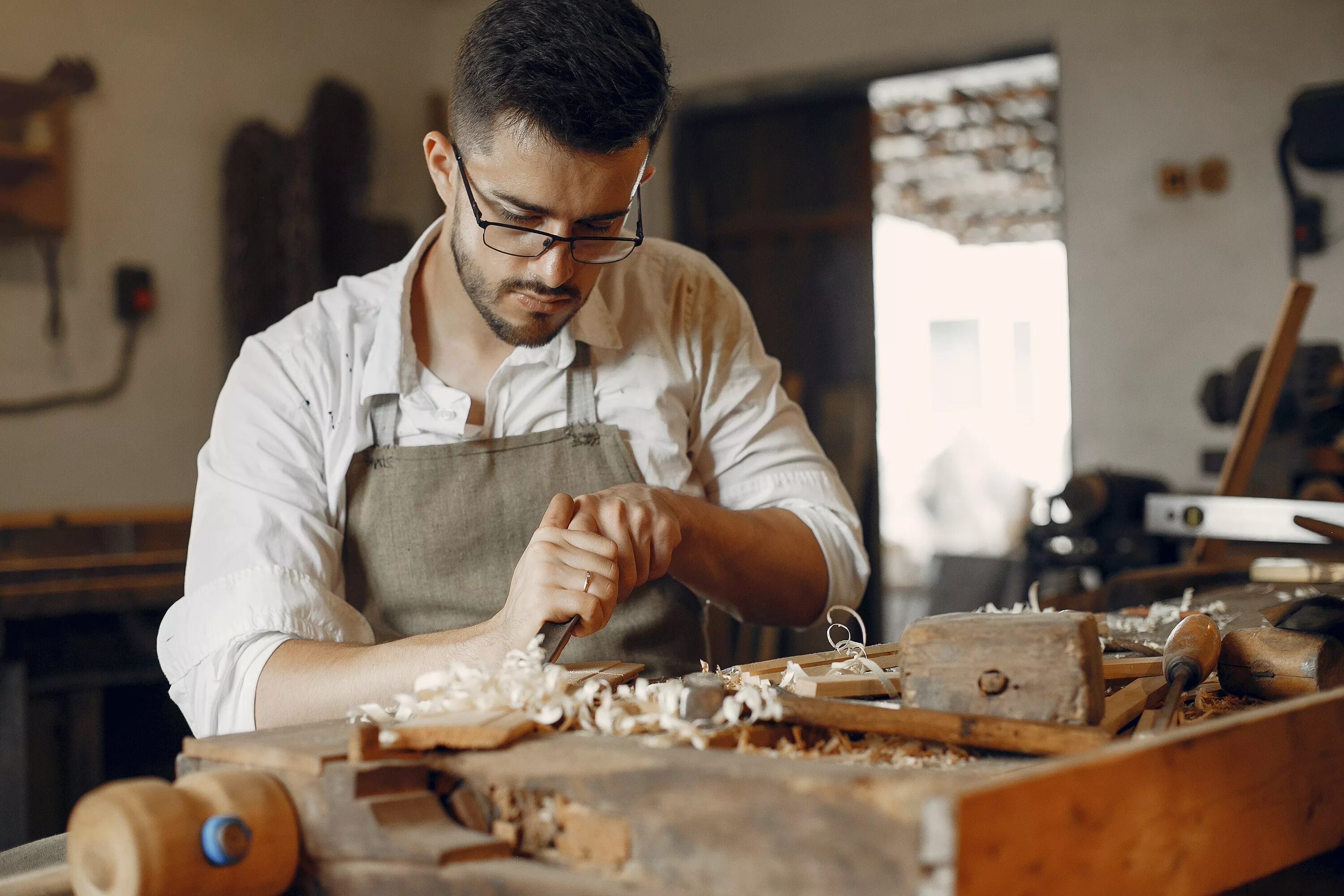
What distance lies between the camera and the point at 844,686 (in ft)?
3.32

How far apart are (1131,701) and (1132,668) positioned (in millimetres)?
132

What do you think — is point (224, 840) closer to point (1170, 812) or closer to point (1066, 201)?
point (1170, 812)

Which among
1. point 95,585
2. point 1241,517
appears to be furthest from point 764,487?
point 95,585

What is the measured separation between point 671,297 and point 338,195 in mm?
3083

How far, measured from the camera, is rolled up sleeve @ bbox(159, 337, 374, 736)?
4.32 feet

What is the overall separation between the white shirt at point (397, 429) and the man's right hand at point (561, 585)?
33 centimetres

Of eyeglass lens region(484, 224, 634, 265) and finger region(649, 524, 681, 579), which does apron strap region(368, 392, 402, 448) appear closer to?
eyeglass lens region(484, 224, 634, 265)

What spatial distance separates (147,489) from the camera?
3.84 metres

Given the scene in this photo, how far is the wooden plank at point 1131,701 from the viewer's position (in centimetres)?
89

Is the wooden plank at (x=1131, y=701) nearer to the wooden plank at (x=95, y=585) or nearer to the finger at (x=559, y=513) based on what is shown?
the finger at (x=559, y=513)

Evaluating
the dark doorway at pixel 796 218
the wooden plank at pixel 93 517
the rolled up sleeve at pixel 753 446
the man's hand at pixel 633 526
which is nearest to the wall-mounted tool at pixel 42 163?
the wooden plank at pixel 93 517

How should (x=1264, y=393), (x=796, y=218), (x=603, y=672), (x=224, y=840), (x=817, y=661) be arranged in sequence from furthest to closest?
1. (x=796, y=218)
2. (x=1264, y=393)
3. (x=817, y=661)
4. (x=603, y=672)
5. (x=224, y=840)

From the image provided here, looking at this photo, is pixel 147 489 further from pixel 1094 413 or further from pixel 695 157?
pixel 1094 413

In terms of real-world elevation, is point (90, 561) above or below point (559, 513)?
below
